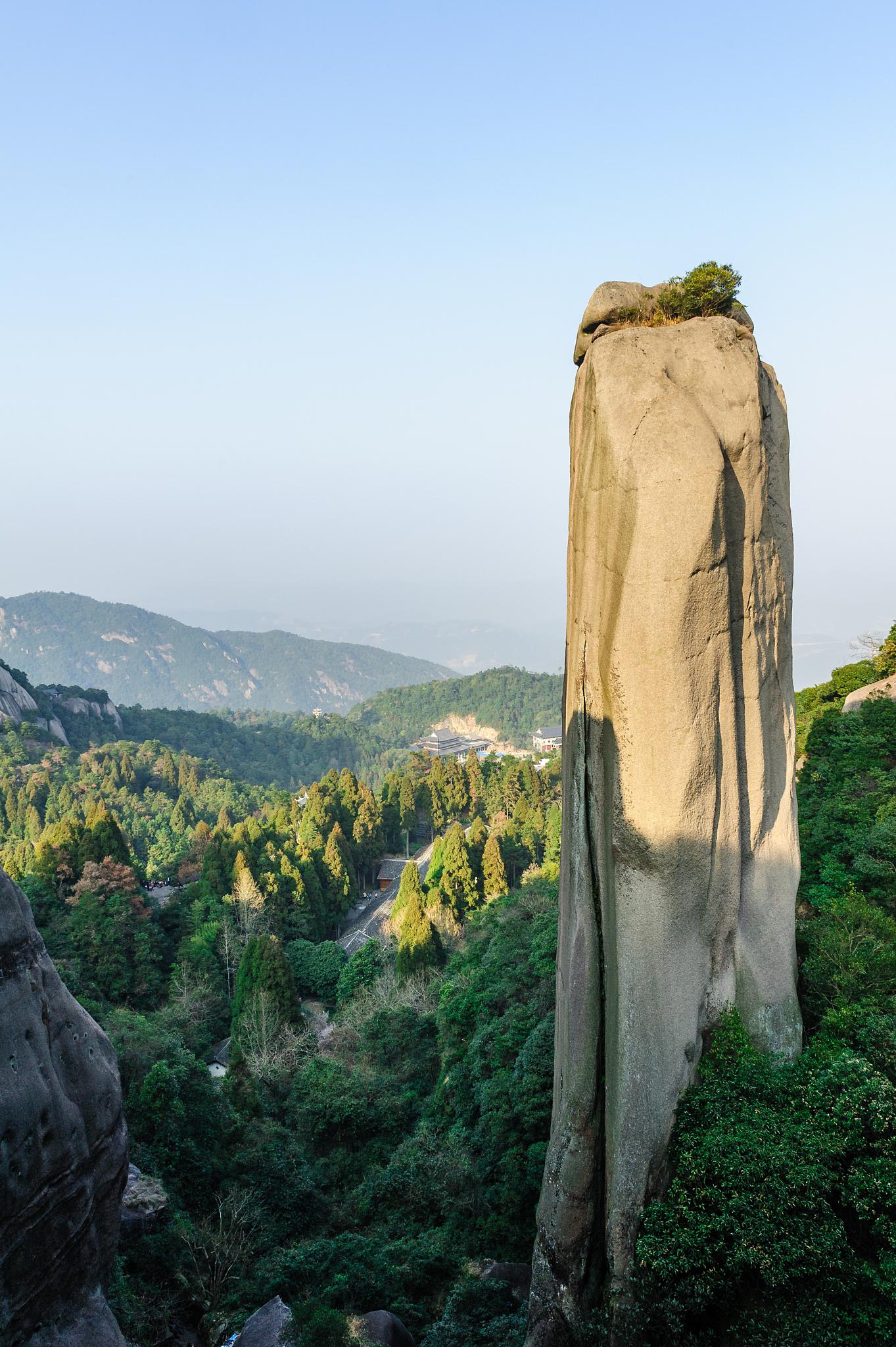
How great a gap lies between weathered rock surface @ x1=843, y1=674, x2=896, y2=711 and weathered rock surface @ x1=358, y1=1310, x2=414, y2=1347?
16.3m

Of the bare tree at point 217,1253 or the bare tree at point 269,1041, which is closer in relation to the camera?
the bare tree at point 217,1253

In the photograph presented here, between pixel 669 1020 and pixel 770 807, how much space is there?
311 cm

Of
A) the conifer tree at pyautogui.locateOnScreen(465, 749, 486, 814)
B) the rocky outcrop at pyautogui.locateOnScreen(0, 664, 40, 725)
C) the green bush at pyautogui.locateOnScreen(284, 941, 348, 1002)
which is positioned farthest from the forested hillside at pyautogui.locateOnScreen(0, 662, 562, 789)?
the green bush at pyautogui.locateOnScreen(284, 941, 348, 1002)

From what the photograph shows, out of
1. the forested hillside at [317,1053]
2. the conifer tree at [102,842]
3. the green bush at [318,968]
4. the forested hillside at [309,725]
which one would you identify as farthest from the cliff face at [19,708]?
the green bush at [318,968]

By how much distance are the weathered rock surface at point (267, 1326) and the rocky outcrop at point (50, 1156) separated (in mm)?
2250

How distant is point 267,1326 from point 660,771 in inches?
422

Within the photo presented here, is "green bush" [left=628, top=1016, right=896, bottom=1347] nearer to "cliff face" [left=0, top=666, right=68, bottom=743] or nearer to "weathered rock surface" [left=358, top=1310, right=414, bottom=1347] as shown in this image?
"weathered rock surface" [left=358, top=1310, right=414, bottom=1347]

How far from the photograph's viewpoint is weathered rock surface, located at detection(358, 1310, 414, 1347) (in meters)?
13.0

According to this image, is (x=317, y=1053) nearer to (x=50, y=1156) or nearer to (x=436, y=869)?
(x=436, y=869)

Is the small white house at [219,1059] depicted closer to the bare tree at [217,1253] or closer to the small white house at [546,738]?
the bare tree at [217,1253]

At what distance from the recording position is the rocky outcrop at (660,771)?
10.3 metres

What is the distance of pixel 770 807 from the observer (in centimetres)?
1177

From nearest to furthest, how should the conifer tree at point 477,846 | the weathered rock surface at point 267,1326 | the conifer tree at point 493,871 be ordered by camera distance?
the weathered rock surface at point 267,1326
the conifer tree at point 493,871
the conifer tree at point 477,846

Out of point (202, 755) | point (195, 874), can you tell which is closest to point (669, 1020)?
point (195, 874)
